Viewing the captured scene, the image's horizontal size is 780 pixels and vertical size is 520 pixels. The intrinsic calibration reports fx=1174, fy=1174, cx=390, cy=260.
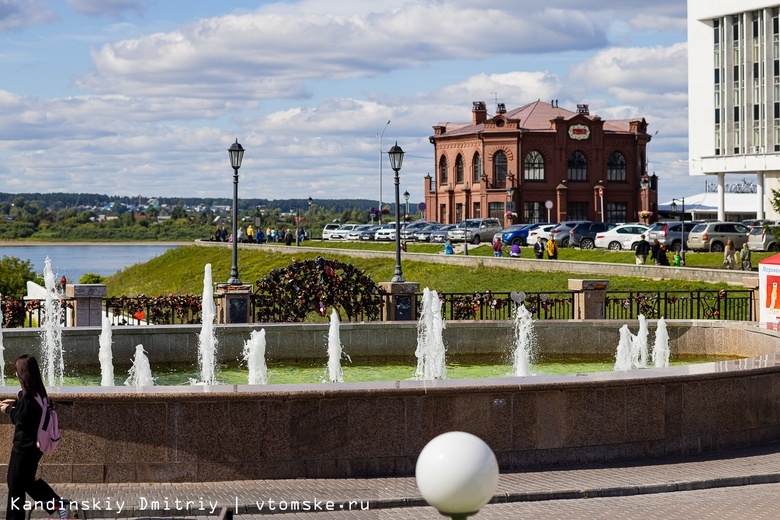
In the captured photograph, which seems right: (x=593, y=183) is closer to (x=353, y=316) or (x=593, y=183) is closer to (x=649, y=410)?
(x=353, y=316)

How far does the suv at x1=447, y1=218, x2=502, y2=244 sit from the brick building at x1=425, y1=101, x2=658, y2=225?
1227cm

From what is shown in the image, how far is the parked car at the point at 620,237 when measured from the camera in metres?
52.9

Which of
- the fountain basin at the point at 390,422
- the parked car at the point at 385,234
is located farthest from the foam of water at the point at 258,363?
the parked car at the point at 385,234

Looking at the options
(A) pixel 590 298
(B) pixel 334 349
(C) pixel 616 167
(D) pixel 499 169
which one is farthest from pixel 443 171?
(B) pixel 334 349

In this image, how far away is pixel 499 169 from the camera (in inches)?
3381

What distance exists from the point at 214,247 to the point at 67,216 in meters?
131

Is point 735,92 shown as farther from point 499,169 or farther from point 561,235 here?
point 561,235

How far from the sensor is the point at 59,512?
30.3 ft

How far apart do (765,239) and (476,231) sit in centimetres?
2303

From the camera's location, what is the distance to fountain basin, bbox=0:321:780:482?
11219mm

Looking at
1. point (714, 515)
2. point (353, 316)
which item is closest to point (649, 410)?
point (714, 515)

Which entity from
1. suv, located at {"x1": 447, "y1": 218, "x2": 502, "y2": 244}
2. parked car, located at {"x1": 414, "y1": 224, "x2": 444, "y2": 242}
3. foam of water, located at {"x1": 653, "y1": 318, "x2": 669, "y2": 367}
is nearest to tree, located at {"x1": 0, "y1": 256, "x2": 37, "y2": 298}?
suv, located at {"x1": 447, "y1": 218, "x2": 502, "y2": 244}

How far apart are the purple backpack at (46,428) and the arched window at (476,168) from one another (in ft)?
258

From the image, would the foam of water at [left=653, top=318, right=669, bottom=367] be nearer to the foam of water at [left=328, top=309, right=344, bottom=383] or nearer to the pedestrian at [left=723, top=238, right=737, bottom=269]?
the foam of water at [left=328, top=309, right=344, bottom=383]
